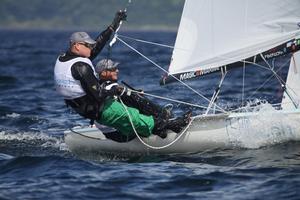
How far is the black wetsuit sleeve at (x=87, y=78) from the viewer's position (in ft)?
29.8

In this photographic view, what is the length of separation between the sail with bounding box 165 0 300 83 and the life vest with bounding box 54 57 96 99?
116cm

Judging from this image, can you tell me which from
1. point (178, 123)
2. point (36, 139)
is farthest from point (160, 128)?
point (36, 139)

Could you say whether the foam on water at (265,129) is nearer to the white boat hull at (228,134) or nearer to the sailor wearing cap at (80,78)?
the white boat hull at (228,134)

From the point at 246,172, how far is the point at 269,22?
2081 millimetres

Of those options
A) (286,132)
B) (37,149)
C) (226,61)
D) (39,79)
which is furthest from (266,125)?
(39,79)

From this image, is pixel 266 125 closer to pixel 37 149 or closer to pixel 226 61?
pixel 226 61

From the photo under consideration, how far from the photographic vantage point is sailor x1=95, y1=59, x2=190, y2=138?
930 cm

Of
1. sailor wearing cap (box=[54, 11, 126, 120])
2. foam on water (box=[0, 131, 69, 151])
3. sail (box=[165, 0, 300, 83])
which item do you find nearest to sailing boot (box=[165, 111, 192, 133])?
sail (box=[165, 0, 300, 83])

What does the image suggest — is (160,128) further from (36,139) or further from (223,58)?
(36,139)

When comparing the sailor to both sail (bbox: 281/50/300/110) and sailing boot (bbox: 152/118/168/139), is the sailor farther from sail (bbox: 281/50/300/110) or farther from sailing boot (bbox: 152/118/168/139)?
sail (bbox: 281/50/300/110)

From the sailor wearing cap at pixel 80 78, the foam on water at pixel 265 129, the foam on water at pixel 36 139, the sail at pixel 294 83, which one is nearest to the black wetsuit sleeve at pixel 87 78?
the sailor wearing cap at pixel 80 78

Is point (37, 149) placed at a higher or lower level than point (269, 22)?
lower

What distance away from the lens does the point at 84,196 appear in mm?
7438

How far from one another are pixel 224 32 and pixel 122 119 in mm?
1619
